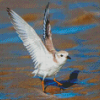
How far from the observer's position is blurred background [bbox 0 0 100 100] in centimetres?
796

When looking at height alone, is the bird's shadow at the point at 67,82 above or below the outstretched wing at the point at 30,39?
below

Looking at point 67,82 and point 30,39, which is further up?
point 30,39

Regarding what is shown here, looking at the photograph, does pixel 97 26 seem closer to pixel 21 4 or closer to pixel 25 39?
pixel 21 4

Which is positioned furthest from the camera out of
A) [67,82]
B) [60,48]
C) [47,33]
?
[60,48]

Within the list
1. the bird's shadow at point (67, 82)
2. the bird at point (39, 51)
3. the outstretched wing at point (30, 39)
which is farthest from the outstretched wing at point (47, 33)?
the bird's shadow at point (67, 82)

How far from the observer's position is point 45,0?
1520cm

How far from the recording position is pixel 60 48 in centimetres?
1141

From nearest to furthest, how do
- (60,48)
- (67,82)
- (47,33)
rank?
(47,33) < (67,82) < (60,48)

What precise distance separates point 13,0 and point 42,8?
5.24ft

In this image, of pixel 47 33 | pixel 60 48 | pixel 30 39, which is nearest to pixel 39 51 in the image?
pixel 30 39

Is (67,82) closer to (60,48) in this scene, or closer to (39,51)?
(39,51)

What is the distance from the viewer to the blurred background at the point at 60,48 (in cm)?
796

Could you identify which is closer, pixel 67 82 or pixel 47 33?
pixel 47 33

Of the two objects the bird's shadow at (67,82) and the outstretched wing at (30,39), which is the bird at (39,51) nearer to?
the outstretched wing at (30,39)
